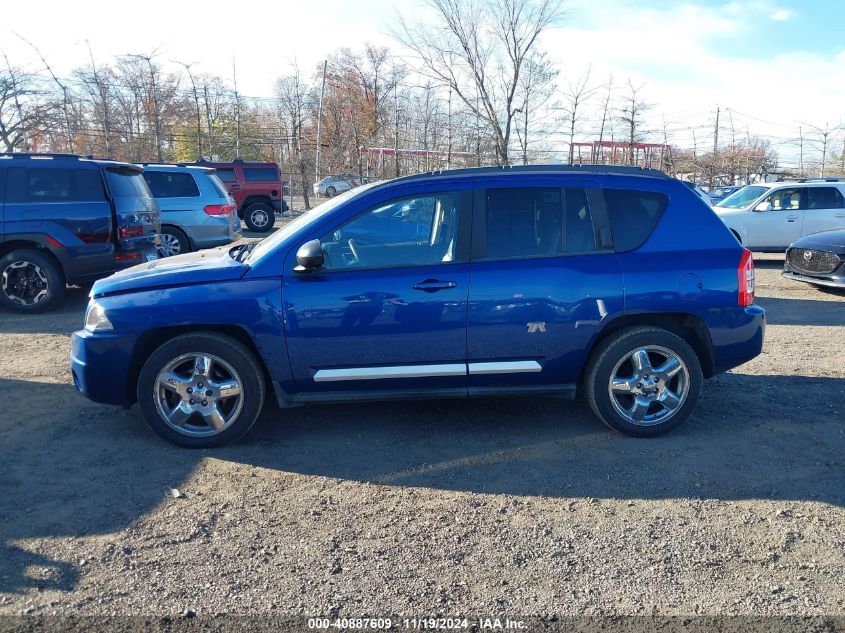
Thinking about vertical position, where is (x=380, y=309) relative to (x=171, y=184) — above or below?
below

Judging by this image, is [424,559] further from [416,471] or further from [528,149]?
[528,149]

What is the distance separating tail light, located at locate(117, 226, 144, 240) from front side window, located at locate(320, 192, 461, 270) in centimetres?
556

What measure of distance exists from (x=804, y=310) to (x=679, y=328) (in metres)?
5.63

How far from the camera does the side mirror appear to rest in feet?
14.1

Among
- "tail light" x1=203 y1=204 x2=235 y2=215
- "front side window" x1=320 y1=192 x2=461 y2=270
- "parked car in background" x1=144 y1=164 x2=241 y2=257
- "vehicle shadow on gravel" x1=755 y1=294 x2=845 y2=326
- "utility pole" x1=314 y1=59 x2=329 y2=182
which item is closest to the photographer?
"front side window" x1=320 y1=192 x2=461 y2=270

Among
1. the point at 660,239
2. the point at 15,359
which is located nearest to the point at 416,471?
the point at 660,239

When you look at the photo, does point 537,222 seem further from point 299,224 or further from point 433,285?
point 299,224

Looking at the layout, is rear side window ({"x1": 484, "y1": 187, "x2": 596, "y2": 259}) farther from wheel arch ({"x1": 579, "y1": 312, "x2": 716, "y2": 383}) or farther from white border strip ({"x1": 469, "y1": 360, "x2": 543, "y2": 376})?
white border strip ({"x1": 469, "y1": 360, "x2": 543, "y2": 376})

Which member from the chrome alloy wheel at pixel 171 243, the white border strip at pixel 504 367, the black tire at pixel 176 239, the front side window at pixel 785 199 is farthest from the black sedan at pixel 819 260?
the chrome alloy wheel at pixel 171 243

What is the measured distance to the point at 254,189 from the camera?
827 inches

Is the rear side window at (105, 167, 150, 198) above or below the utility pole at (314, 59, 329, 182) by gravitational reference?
below

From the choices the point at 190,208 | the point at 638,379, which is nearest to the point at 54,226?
the point at 190,208

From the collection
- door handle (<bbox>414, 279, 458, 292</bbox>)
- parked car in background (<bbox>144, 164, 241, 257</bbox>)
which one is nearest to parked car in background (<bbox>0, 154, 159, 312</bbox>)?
parked car in background (<bbox>144, 164, 241, 257</bbox>)

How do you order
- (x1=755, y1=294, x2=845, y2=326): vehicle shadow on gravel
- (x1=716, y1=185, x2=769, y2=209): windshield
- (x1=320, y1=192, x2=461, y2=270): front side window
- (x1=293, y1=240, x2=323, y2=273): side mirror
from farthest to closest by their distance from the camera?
(x1=716, y1=185, x2=769, y2=209): windshield → (x1=755, y1=294, x2=845, y2=326): vehicle shadow on gravel → (x1=320, y1=192, x2=461, y2=270): front side window → (x1=293, y1=240, x2=323, y2=273): side mirror
